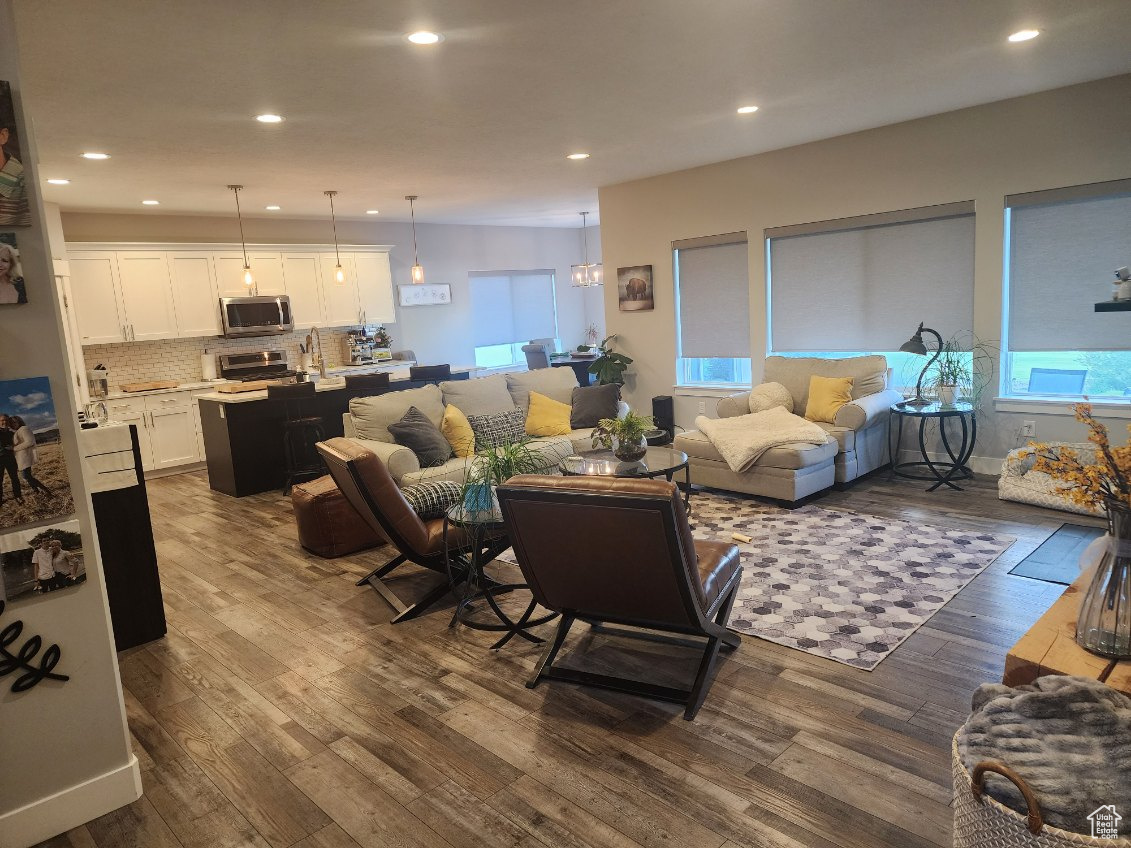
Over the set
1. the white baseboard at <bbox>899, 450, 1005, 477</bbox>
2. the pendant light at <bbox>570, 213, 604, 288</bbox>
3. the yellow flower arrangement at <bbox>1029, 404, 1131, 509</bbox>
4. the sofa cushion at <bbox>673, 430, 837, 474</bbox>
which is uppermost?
the pendant light at <bbox>570, 213, 604, 288</bbox>

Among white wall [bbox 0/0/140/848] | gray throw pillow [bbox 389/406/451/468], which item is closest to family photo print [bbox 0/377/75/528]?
white wall [bbox 0/0/140/848]

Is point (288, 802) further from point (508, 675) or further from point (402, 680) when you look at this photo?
point (508, 675)

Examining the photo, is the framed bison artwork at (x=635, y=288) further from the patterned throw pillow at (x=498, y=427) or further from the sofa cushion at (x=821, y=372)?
the patterned throw pillow at (x=498, y=427)

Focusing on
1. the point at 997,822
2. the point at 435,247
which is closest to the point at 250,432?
the point at 435,247

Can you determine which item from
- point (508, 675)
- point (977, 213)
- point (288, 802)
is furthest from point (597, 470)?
point (977, 213)

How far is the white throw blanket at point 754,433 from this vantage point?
211 inches

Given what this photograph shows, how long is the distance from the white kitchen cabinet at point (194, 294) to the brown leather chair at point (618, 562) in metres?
6.73

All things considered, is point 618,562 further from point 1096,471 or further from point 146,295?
point 146,295

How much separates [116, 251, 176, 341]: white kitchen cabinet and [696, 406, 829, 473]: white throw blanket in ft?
19.5

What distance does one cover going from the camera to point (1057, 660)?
76.4 inches

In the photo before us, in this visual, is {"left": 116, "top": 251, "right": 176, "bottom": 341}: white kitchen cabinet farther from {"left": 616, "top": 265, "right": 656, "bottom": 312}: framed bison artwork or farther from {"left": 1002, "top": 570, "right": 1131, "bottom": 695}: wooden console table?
{"left": 1002, "top": 570, "right": 1131, "bottom": 695}: wooden console table

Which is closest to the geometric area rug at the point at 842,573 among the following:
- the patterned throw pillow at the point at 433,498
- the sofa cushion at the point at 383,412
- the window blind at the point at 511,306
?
the patterned throw pillow at the point at 433,498

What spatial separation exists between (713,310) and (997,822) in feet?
20.6

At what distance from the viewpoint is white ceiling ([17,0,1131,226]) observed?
3.14m
